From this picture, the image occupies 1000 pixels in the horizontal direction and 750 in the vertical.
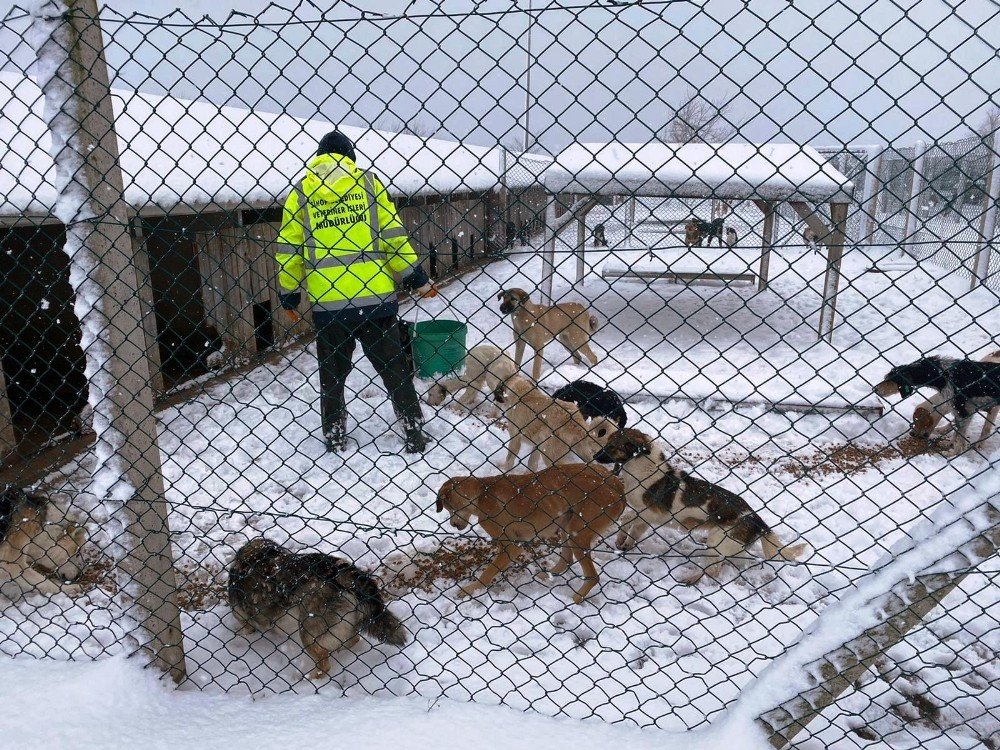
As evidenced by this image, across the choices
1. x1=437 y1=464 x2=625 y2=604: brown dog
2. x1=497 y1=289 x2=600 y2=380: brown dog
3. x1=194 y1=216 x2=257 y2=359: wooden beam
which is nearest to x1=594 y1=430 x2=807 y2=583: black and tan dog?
x1=437 y1=464 x2=625 y2=604: brown dog

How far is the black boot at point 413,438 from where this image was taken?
215 inches

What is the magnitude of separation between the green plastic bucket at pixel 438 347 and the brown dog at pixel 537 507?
321 centimetres

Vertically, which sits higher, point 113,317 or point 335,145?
point 335,145

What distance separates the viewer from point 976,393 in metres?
5.28

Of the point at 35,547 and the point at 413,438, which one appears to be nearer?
the point at 35,547

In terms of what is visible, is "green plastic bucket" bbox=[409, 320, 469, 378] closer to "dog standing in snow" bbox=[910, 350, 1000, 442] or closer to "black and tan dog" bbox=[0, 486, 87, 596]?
"black and tan dog" bbox=[0, 486, 87, 596]

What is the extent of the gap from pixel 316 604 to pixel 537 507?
3.79ft

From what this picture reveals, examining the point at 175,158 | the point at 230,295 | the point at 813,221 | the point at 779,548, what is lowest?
the point at 779,548

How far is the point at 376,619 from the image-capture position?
302 centimetres

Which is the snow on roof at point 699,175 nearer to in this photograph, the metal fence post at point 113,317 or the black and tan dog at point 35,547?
the black and tan dog at point 35,547

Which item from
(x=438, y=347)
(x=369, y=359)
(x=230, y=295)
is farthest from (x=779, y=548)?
(x=230, y=295)

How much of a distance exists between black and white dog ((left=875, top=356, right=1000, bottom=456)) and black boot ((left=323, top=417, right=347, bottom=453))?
4.04 m

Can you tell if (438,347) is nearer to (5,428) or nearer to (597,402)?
(597,402)

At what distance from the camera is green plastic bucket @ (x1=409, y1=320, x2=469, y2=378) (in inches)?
272
